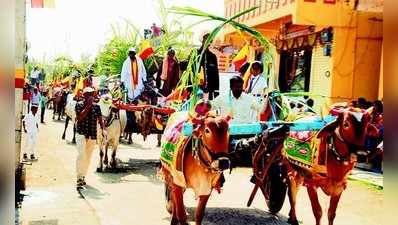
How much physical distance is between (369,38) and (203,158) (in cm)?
945

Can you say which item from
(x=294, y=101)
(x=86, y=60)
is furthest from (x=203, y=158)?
(x=86, y=60)

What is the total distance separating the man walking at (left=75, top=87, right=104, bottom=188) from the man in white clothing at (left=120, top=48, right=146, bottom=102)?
1891mm

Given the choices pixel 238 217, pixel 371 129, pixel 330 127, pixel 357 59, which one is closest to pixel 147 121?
pixel 238 217

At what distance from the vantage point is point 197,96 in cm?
591

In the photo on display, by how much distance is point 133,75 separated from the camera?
432 inches

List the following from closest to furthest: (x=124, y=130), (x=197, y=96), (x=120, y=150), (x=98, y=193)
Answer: (x=197, y=96)
(x=98, y=193)
(x=124, y=130)
(x=120, y=150)

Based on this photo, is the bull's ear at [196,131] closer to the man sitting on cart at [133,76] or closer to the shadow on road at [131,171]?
the shadow on road at [131,171]

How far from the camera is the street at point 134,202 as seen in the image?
23.1 feet

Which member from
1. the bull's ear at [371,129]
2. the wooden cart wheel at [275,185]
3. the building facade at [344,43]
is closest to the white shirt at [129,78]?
the building facade at [344,43]

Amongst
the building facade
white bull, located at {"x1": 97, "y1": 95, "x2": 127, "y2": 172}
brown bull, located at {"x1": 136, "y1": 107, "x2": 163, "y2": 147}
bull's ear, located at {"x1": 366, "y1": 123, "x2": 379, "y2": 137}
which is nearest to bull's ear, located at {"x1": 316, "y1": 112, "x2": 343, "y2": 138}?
bull's ear, located at {"x1": 366, "y1": 123, "x2": 379, "y2": 137}

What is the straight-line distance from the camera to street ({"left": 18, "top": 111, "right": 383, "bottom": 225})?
7.04m

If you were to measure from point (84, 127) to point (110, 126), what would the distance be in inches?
75.3

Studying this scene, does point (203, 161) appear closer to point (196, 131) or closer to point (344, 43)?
point (196, 131)
